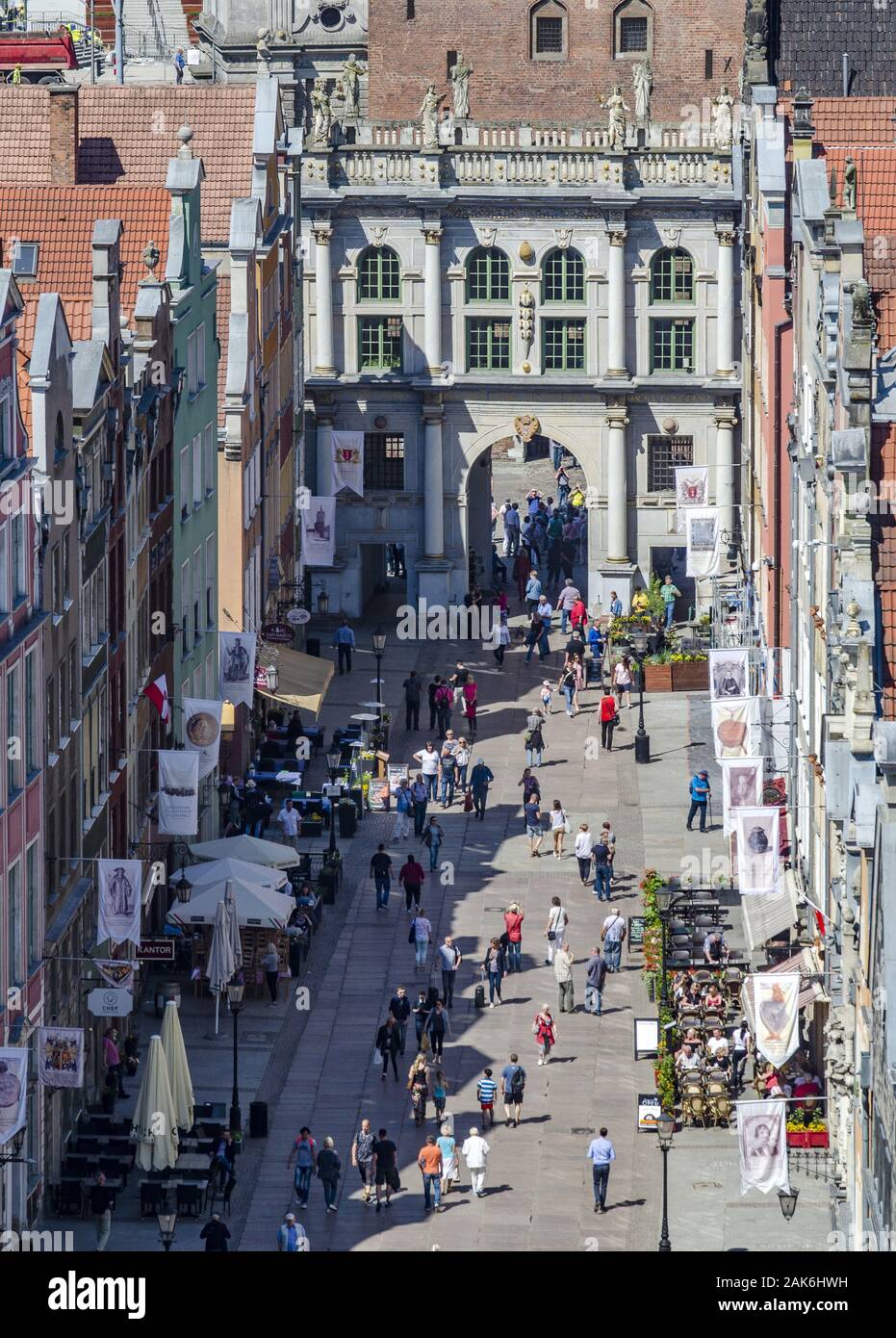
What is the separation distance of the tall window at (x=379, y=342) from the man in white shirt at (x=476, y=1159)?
162 feet

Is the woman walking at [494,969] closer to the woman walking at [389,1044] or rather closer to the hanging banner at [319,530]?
the woman walking at [389,1044]

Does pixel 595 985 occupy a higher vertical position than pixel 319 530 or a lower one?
lower

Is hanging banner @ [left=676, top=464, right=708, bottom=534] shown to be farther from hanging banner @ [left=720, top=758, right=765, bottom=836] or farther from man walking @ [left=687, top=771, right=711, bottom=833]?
hanging banner @ [left=720, top=758, right=765, bottom=836]

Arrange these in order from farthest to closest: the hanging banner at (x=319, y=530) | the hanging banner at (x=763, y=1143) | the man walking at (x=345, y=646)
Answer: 1. the man walking at (x=345, y=646)
2. the hanging banner at (x=319, y=530)
3. the hanging banner at (x=763, y=1143)

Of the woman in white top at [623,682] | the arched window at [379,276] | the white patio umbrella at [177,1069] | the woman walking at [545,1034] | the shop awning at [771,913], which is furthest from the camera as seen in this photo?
the arched window at [379,276]

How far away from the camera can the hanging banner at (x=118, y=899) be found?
186 ft

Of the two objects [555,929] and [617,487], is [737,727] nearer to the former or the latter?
[555,929]

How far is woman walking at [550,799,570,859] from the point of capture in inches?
3014

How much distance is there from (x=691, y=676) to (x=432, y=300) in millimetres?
17209

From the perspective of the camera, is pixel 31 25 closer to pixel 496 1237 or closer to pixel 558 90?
pixel 558 90

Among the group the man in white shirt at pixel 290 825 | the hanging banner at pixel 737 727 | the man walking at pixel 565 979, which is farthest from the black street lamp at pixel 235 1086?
the man in white shirt at pixel 290 825

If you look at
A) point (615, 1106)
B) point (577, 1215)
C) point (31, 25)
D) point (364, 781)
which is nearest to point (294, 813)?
point (364, 781)

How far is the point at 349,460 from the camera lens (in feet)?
328

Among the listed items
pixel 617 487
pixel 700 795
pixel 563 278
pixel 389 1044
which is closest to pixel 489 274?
pixel 563 278
